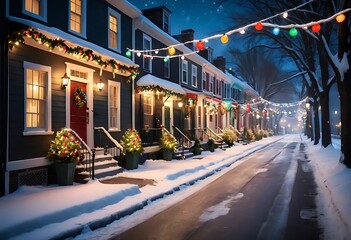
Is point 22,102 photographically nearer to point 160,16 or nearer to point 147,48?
point 147,48

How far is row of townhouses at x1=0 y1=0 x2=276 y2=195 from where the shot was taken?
9.68 metres

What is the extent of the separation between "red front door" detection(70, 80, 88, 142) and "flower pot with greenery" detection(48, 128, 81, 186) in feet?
6.68

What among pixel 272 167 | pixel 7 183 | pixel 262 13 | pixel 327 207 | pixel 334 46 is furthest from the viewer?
pixel 334 46

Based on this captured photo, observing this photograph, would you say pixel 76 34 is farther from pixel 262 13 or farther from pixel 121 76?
pixel 262 13

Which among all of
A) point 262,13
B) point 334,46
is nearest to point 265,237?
point 262,13

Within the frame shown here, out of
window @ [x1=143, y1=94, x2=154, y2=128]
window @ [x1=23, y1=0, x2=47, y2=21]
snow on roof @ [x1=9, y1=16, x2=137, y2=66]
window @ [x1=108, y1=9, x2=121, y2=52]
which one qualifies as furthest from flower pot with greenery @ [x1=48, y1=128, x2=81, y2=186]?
window @ [x1=143, y1=94, x2=154, y2=128]

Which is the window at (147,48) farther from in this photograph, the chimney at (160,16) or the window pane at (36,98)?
the window pane at (36,98)

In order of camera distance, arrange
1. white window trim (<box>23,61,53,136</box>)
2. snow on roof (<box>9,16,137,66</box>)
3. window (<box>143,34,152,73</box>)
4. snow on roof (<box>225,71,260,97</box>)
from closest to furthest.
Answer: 1. snow on roof (<box>9,16,137,66</box>)
2. white window trim (<box>23,61,53,136</box>)
3. window (<box>143,34,152,73</box>)
4. snow on roof (<box>225,71,260,97</box>)

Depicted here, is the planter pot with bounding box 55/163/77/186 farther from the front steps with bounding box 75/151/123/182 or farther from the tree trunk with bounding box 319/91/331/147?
the tree trunk with bounding box 319/91/331/147

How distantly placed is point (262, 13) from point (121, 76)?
9956 mm

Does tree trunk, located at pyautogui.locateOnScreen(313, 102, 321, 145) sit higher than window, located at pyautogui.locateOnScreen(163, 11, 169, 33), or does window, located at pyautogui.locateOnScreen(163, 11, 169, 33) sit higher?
window, located at pyautogui.locateOnScreen(163, 11, 169, 33)

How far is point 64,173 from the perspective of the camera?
34.8 feet

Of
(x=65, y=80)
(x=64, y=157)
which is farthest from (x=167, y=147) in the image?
(x=64, y=157)

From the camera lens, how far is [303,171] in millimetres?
15719
